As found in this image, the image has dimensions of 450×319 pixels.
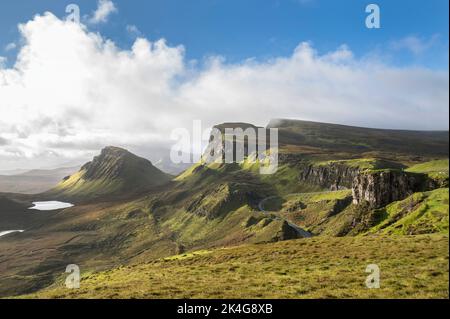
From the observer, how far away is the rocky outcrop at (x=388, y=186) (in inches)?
3979

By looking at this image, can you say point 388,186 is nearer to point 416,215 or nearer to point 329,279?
point 416,215

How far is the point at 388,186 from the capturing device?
104 m

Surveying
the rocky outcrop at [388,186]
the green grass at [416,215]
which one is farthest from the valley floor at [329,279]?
the rocky outcrop at [388,186]

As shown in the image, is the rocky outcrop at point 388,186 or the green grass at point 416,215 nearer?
the green grass at point 416,215

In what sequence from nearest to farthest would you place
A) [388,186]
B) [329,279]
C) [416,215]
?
[329,279]
[416,215]
[388,186]

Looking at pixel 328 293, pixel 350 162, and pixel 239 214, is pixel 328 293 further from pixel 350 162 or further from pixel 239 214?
pixel 350 162

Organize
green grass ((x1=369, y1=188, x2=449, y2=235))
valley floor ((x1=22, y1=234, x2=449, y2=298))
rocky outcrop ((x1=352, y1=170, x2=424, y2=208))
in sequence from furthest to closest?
1. rocky outcrop ((x1=352, y1=170, x2=424, y2=208))
2. green grass ((x1=369, y1=188, x2=449, y2=235))
3. valley floor ((x1=22, y1=234, x2=449, y2=298))

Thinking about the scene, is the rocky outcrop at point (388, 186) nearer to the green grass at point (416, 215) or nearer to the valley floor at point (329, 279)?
the green grass at point (416, 215)

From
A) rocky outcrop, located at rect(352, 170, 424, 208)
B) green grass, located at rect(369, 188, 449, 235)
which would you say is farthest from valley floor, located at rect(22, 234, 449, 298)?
rocky outcrop, located at rect(352, 170, 424, 208)

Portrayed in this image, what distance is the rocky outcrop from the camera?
101062 mm

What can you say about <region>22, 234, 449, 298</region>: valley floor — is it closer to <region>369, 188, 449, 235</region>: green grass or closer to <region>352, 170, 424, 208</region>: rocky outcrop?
<region>369, 188, 449, 235</region>: green grass

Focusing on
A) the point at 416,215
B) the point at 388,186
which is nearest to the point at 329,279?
the point at 416,215

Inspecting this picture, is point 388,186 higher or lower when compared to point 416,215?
higher
